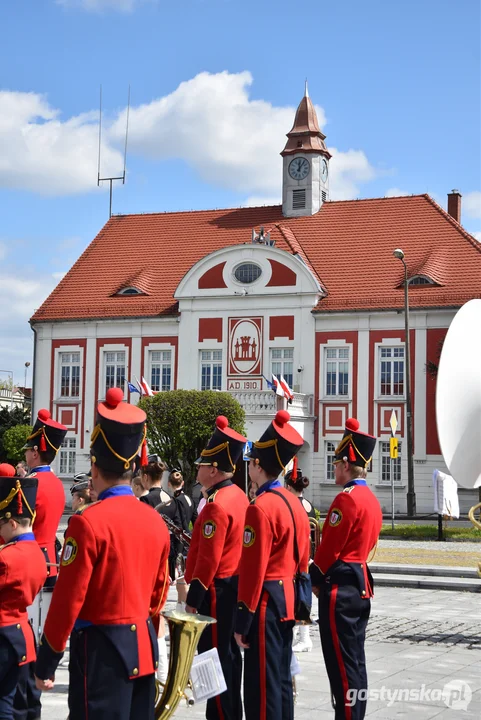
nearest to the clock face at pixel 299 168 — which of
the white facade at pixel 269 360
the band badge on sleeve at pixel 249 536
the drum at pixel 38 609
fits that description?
the white facade at pixel 269 360

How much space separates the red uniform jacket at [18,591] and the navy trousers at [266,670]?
4.76 feet

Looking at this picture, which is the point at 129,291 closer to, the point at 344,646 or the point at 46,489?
the point at 46,489

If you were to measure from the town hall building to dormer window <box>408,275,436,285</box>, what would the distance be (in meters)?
0.17

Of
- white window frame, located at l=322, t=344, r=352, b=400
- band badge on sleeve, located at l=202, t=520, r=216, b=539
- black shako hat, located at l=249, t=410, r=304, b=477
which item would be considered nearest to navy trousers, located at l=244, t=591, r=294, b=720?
band badge on sleeve, located at l=202, t=520, r=216, b=539

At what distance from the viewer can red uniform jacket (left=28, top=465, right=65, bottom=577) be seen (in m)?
8.51

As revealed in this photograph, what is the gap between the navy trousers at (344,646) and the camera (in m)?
7.26

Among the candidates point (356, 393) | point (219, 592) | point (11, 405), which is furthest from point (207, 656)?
point (11, 405)

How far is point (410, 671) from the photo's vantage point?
1000 centimetres

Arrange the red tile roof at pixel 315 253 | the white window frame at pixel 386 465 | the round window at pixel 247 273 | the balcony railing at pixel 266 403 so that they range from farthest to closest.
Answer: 1. the round window at pixel 247 273
2. the red tile roof at pixel 315 253
3. the balcony railing at pixel 266 403
4. the white window frame at pixel 386 465

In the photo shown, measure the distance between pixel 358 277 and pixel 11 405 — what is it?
2032 inches

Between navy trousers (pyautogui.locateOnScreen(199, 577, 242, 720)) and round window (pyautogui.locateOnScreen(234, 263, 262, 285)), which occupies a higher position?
round window (pyautogui.locateOnScreen(234, 263, 262, 285))

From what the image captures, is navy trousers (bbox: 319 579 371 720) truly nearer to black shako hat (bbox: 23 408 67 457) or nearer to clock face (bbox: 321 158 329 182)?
black shako hat (bbox: 23 408 67 457)

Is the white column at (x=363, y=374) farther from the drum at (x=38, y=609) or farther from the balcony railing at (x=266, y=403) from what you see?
the drum at (x=38, y=609)

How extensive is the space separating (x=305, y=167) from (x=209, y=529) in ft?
144
